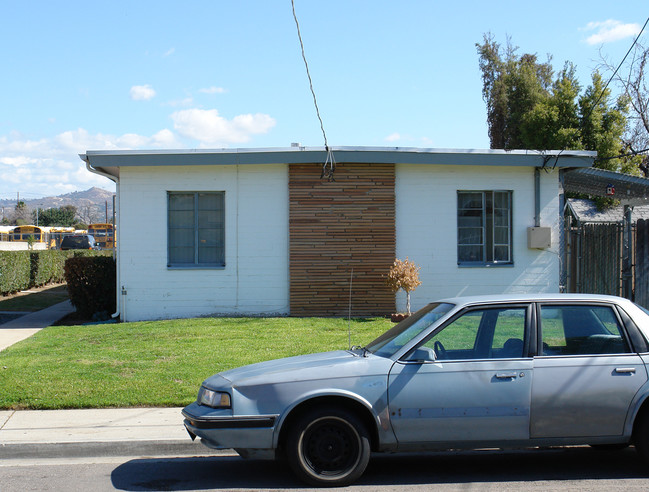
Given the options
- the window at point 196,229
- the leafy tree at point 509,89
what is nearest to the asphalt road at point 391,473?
the window at point 196,229

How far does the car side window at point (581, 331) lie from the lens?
19.0ft

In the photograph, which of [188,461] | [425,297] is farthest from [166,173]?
[188,461]

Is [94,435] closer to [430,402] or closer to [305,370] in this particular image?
[305,370]

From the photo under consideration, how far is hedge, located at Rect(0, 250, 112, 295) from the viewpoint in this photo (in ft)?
75.2

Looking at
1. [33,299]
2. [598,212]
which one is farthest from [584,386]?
[33,299]

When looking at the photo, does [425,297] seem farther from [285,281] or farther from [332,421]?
[332,421]

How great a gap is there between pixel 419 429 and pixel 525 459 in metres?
1.75

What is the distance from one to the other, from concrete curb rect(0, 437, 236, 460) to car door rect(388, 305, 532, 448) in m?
2.33

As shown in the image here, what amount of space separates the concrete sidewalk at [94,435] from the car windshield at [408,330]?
82.5 inches

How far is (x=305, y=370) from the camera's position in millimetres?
5578

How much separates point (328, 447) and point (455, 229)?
10563mm

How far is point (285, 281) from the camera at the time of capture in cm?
1519

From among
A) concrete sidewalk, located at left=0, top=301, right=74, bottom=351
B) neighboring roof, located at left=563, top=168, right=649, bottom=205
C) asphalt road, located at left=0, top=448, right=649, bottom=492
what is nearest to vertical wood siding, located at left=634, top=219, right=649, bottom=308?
neighboring roof, located at left=563, top=168, right=649, bottom=205

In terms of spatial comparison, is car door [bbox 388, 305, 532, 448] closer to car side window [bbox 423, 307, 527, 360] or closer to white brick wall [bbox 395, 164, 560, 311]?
car side window [bbox 423, 307, 527, 360]
